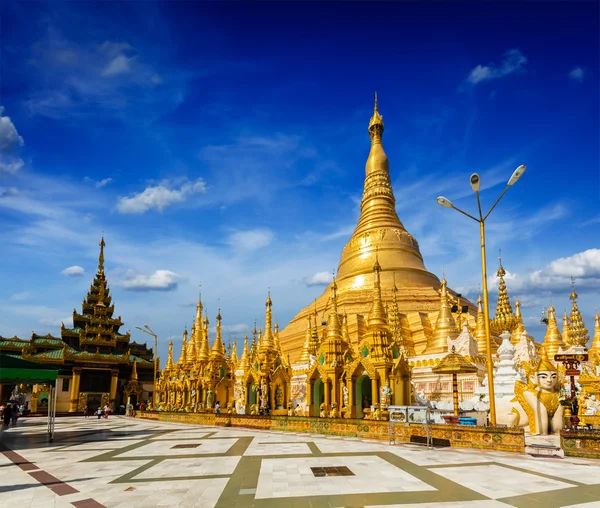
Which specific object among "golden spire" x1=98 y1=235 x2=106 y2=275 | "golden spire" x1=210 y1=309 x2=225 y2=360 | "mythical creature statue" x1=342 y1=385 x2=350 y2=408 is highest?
"golden spire" x1=98 y1=235 x2=106 y2=275

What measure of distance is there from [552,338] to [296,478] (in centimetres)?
3711

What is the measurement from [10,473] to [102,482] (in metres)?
3.45

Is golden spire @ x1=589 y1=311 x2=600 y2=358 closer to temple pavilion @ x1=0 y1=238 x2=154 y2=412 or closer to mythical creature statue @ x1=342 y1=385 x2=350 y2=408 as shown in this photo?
mythical creature statue @ x1=342 y1=385 x2=350 y2=408

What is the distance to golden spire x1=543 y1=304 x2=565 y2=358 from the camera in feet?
127

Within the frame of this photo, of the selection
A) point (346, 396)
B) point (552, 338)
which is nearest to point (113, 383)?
point (346, 396)

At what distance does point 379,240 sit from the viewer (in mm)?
54812

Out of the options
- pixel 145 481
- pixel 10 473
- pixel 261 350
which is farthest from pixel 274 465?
pixel 261 350

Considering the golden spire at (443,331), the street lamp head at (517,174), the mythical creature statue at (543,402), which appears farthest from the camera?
the golden spire at (443,331)

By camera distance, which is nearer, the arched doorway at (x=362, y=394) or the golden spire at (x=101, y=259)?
the arched doorway at (x=362, y=394)

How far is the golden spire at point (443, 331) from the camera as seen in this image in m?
37.3

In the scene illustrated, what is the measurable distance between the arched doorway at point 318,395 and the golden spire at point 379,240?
26710 mm

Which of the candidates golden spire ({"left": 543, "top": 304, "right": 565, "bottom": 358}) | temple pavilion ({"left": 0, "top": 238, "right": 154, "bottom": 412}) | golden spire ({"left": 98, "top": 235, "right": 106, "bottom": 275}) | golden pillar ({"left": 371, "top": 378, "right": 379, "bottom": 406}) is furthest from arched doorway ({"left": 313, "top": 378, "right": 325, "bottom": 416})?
golden spire ({"left": 98, "top": 235, "right": 106, "bottom": 275})

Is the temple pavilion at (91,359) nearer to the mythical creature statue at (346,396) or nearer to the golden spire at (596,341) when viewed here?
the mythical creature statue at (346,396)

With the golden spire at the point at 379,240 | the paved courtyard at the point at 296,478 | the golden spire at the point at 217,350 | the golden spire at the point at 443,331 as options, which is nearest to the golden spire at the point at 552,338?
the golden spire at the point at 443,331
